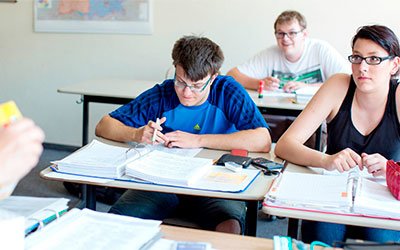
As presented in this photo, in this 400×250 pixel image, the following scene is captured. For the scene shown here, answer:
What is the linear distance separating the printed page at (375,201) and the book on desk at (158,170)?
0.35m

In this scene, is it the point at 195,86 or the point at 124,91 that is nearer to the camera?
the point at 195,86

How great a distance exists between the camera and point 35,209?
4.09 feet

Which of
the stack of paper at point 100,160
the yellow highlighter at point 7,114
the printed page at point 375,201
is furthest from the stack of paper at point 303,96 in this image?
the yellow highlighter at point 7,114

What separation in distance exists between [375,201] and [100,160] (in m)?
0.92

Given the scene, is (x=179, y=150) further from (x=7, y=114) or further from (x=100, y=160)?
(x=7, y=114)

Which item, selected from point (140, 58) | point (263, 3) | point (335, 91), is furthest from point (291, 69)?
point (335, 91)

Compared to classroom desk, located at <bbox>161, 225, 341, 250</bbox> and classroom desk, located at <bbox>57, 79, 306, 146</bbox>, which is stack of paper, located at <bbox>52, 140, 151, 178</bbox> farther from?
classroom desk, located at <bbox>57, 79, 306, 146</bbox>

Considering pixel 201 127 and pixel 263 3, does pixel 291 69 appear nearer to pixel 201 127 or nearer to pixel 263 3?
pixel 263 3

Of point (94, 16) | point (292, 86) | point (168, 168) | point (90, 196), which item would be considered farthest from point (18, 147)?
point (94, 16)

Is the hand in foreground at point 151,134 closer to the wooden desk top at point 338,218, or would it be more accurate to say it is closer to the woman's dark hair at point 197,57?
the woman's dark hair at point 197,57

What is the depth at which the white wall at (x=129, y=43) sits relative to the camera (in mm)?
3943

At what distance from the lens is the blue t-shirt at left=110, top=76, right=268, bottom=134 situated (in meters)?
2.16

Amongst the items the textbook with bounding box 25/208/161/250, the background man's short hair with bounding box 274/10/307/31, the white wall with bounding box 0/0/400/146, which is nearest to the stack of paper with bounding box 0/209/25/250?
the textbook with bounding box 25/208/161/250

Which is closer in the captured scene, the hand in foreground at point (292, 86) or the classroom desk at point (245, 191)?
the classroom desk at point (245, 191)
